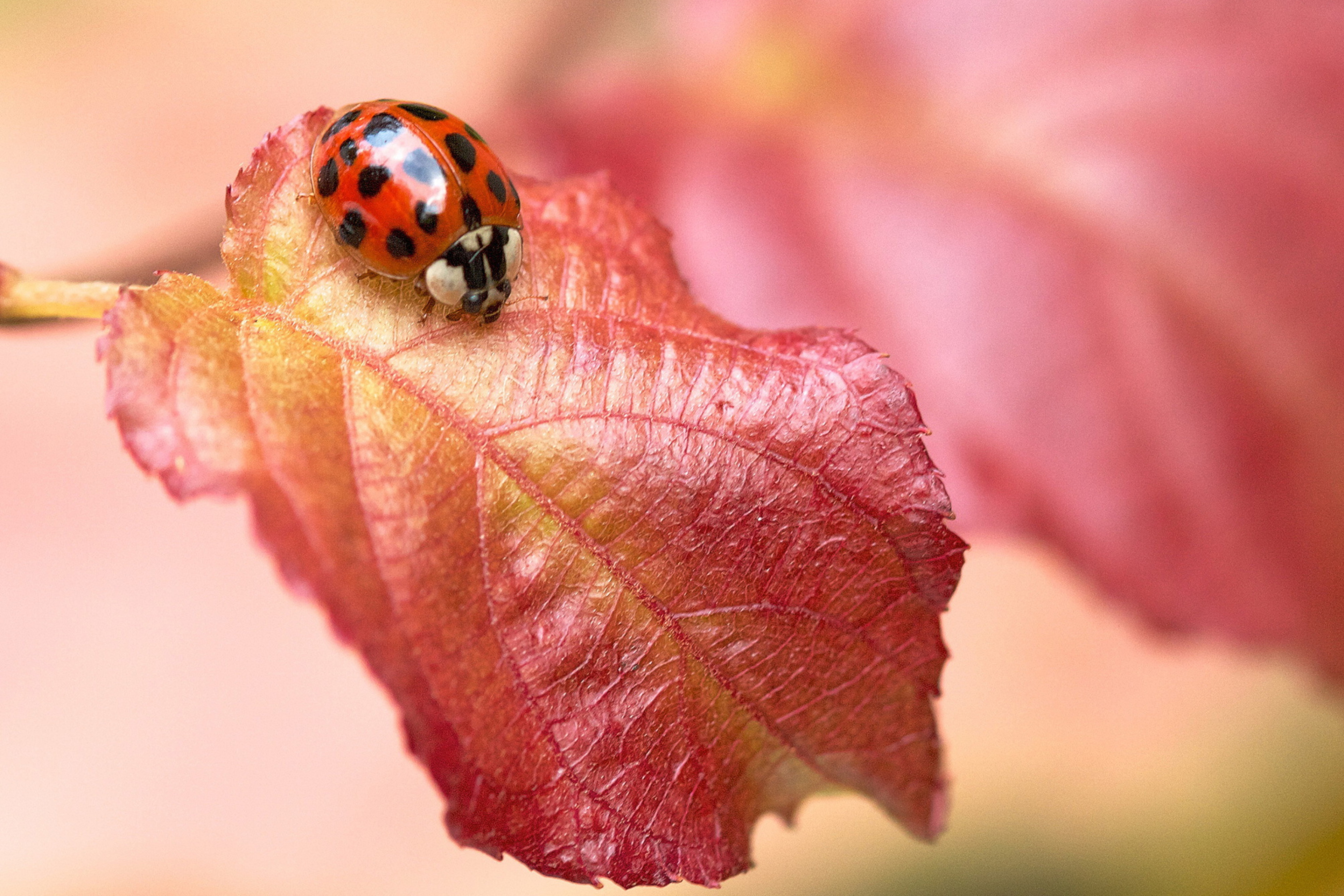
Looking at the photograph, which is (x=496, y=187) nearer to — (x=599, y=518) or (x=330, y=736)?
(x=599, y=518)

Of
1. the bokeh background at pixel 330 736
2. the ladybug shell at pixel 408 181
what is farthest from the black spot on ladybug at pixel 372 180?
the bokeh background at pixel 330 736

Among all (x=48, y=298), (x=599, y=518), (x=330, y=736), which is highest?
(x=330, y=736)

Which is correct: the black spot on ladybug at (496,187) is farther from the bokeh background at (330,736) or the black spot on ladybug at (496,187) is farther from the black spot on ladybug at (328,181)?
the bokeh background at (330,736)

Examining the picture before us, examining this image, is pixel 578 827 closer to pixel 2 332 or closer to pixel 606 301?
pixel 606 301

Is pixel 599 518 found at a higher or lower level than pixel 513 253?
lower

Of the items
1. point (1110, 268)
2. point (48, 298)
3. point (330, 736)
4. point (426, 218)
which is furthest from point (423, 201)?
point (330, 736)
